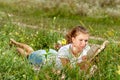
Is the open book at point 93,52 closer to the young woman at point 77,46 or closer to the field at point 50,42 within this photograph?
the field at point 50,42

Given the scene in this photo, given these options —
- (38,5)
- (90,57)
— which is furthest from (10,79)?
(38,5)

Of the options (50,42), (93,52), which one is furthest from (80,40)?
(50,42)

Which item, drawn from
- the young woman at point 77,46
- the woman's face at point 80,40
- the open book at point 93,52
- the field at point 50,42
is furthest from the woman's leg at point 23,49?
the open book at point 93,52

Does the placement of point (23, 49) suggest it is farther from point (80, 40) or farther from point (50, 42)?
point (80, 40)

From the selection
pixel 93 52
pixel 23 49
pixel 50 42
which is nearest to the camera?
pixel 93 52

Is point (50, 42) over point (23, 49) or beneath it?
beneath

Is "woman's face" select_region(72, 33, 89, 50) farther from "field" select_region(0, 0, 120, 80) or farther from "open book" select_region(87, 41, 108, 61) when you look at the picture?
"open book" select_region(87, 41, 108, 61)

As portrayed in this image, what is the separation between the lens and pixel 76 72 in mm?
6523

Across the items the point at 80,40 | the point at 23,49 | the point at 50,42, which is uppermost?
the point at 80,40

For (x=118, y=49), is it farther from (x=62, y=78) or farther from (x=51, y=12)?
(x=51, y=12)

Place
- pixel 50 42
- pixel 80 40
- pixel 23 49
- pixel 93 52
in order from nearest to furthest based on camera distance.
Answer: pixel 93 52, pixel 80 40, pixel 23 49, pixel 50 42

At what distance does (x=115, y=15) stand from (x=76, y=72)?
1731cm

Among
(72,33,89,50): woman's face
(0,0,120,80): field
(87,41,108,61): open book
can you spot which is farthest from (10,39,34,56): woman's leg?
(87,41,108,61): open book

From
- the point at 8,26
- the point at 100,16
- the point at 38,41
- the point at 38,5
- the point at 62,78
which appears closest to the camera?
the point at 62,78
